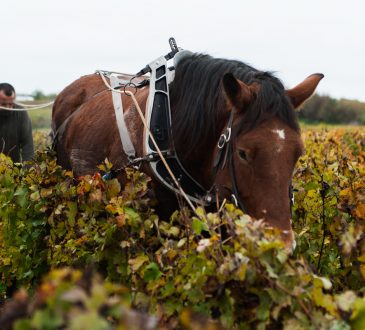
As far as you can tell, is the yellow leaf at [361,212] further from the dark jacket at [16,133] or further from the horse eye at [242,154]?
the dark jacket at [16,133]

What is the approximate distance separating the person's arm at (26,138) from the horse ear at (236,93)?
4387mm

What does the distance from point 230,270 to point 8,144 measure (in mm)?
5422

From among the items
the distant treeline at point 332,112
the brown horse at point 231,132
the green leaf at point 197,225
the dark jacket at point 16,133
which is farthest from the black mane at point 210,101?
the distant treeline at point 332,112

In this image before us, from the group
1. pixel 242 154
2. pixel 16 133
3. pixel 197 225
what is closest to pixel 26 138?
pixel 16 133

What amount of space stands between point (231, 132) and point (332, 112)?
166 feet

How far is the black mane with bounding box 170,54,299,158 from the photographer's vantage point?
3.07 m

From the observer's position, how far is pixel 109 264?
9.86 ft

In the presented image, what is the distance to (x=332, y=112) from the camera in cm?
5162

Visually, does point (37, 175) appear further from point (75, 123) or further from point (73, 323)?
point (73, 323)

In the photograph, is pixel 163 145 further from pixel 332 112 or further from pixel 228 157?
pixel 332 112

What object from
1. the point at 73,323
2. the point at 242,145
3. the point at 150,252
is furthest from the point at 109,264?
the point at 73,323

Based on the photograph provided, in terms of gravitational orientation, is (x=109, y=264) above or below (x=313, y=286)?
below

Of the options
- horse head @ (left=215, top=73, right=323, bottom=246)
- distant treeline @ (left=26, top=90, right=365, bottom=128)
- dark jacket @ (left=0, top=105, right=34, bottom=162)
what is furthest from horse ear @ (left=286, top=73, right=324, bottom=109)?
distant treeline @ (left=26, top=90, right=365, bottom=128)

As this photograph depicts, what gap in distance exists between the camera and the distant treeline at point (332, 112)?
51.0m
